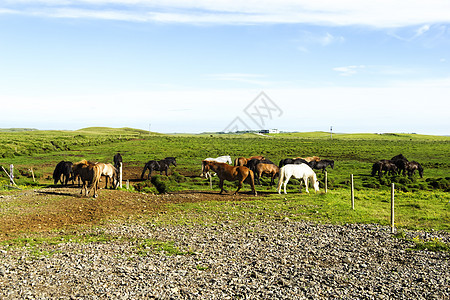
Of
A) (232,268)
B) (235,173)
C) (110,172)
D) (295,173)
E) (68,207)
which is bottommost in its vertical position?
(232,268)

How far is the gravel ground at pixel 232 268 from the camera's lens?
818cm

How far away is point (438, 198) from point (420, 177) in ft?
51.3

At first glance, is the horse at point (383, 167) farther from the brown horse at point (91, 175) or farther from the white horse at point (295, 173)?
the brown horse at point (91, 175)

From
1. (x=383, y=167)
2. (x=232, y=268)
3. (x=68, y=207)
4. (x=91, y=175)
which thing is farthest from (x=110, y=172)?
(x=383, y=167)

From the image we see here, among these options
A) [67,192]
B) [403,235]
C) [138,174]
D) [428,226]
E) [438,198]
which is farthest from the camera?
[138,174]

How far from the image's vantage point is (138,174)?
3316cm

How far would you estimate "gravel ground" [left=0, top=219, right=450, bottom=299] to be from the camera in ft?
26.8

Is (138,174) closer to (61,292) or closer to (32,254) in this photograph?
(32,254)

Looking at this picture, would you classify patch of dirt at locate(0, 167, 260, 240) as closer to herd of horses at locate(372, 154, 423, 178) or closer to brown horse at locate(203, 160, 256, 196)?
brown horse at locate(203, 160, 256, 196)

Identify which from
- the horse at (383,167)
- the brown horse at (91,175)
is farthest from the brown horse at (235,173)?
the horse at (383,167)

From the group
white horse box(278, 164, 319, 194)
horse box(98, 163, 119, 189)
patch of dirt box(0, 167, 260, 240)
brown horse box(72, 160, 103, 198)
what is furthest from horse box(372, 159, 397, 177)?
brown horse box(72, 160, 103, 198)

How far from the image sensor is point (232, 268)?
9688mm

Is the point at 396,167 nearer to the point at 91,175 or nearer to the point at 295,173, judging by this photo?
the point at 295,173

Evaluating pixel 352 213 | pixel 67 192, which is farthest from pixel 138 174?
pixel 352 213
